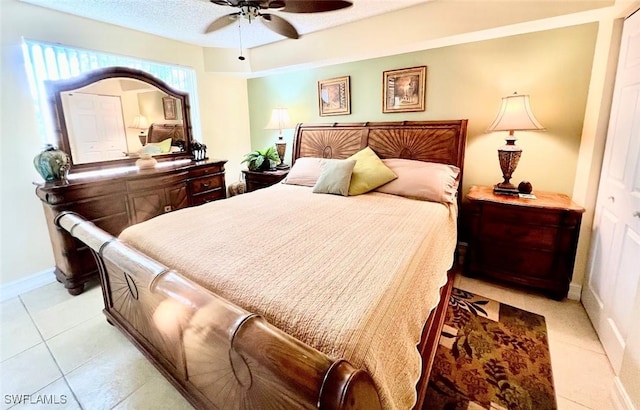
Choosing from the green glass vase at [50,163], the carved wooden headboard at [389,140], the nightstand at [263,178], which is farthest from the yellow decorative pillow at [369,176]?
the green glass vase at [50,163]

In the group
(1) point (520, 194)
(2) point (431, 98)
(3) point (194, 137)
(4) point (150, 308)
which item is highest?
(2) point (431, 98)

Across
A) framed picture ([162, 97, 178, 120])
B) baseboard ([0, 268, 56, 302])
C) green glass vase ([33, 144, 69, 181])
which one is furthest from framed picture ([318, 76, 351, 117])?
baseboard ([0, 268, 56, 302])

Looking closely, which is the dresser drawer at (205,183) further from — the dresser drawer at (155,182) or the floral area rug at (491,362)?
the floral area rug at (491,362)

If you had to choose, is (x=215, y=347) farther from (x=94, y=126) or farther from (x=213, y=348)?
(x=94, y=126)

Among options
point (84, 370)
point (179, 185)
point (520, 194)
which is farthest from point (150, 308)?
point (520, 194)

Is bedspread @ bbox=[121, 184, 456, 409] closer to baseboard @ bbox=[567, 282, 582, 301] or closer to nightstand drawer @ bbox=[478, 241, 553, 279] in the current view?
nightstand drawer @ bbox=[478, 241, 553, 279]

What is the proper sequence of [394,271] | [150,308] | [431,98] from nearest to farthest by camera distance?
[394,271], [150,308], [431,98]

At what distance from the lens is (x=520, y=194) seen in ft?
8.31

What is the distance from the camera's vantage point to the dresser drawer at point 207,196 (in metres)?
3.52

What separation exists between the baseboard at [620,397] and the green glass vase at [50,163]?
4007 mm

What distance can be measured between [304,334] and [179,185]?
9.30 feet

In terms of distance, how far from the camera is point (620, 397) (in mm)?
1457

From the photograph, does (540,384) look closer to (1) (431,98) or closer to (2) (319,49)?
(1) (431,98)

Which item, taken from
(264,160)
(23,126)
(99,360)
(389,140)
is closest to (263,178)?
(264,160)
